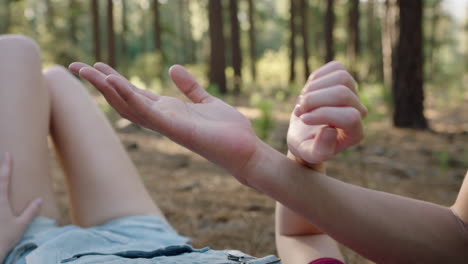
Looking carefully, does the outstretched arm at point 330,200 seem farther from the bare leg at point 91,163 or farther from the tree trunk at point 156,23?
the tree trunk at point 156,23

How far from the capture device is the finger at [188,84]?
113 centimetres

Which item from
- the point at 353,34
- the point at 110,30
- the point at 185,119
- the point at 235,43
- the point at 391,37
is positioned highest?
the point at 185,119

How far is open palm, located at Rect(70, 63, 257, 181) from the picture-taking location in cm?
92

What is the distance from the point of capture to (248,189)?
3.31 metres

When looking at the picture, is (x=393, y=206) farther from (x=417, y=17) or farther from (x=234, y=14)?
(x=234, y=14)

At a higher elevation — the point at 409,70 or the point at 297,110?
the point at 297,110

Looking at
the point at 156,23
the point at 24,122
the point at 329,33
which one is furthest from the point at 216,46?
the point at 24,122

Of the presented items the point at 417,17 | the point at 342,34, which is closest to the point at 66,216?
the point at 417,17

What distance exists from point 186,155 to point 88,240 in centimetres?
321

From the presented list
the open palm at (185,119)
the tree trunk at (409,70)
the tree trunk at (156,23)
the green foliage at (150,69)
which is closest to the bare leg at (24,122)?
the open palm at (185,119)

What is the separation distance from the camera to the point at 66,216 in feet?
9.41

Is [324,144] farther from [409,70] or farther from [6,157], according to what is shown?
[409,70]

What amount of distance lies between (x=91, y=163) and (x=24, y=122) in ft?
1.02

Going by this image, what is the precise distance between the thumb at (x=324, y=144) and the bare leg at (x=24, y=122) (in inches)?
50.2
